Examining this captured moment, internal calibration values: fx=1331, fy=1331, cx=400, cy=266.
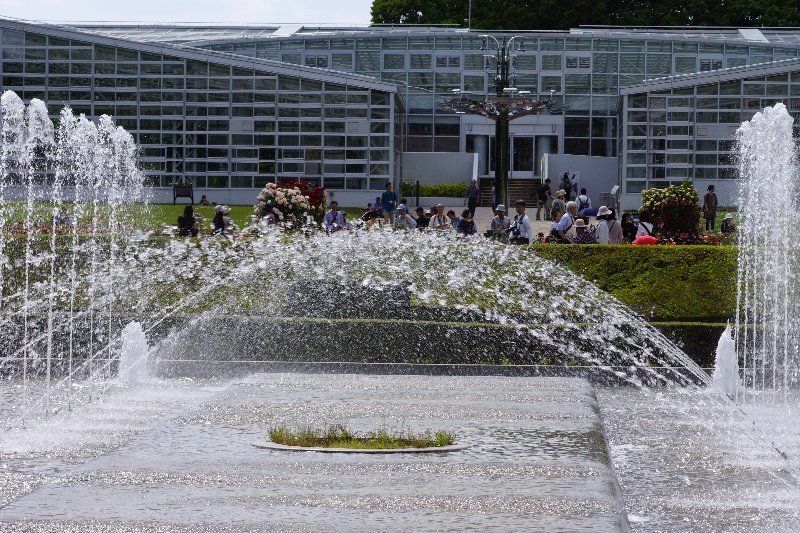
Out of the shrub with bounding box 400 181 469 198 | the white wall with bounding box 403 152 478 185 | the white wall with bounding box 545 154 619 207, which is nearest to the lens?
the shrub with bounding box 400 181 469 198

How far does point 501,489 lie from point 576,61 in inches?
1786

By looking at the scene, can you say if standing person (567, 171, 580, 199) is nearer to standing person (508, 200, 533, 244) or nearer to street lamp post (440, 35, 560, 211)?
street lamp post (440, 35, 560, 211)

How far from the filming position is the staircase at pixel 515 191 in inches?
1704

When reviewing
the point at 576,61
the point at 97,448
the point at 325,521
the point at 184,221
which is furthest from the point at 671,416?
the point at 576,61

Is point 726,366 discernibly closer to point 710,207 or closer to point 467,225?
point 467,225

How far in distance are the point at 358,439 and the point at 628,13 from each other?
183 feet

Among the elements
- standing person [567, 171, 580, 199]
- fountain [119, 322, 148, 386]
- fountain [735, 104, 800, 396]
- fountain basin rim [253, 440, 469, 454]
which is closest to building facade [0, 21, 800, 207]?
standing person [567, 171, 580, 199]

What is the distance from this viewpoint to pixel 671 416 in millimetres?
12508

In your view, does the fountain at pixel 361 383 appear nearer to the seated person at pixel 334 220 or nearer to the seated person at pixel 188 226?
the seated person at pixel 188 226

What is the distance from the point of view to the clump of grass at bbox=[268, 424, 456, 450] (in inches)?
335

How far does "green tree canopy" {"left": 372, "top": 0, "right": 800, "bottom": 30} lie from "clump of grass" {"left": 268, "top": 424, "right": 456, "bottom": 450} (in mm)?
54307

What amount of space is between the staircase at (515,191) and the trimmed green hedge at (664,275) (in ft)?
72.6

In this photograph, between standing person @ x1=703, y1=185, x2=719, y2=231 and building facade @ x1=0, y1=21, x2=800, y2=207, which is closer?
standing person @ x1=703, y1=185, x2=719, y2=231

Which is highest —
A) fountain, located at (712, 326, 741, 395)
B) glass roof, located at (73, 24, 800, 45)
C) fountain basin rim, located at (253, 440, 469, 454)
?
glass roof, located at (73, 24, 800, 45)
